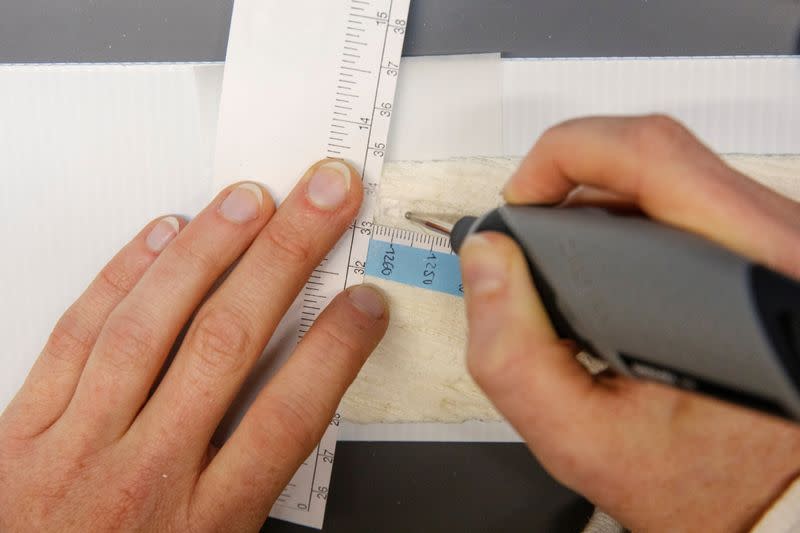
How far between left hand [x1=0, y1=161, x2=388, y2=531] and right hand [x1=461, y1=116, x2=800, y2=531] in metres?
0.30

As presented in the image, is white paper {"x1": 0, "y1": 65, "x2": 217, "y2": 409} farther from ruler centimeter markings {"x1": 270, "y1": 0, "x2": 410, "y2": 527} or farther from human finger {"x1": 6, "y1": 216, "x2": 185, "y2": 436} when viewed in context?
ruler centimeter markings {"x1": 270, "y1": 0, "x2": 410, "y2": 527}

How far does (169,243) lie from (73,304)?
0.63 ft

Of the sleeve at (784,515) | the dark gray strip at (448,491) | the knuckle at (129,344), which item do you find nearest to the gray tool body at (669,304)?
the sleeve at (784,515)

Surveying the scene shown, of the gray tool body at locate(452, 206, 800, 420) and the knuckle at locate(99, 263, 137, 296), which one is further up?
the gray tool body at locate(452, 206, 800, 420)

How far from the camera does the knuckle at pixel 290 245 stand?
763 millimetres

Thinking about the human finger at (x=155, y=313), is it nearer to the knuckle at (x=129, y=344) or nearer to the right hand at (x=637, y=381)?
the knuckle at (x=129, y=344)

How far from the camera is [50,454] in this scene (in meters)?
0.78

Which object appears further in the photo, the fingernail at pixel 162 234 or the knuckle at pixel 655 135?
the fingernail at pixel 162 234

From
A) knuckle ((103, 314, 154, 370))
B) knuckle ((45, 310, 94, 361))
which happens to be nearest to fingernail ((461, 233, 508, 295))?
knuckle ((103, 314, 154, 370))

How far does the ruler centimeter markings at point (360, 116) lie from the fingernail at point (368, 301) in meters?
0.03

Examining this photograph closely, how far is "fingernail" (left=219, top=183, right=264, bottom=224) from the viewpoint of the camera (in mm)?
785

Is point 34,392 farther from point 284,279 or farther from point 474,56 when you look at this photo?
point 474,56

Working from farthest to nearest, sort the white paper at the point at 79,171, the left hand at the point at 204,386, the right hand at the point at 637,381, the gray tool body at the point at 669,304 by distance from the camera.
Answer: the white paper at the point at 79,171 → the left hand at the point at 204,386 → the right hand at the point at 637,381 → the gray tool body at the point at 669,304

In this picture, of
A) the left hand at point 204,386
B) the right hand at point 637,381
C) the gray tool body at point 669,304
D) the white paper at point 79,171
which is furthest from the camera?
the white paper at point 79,171
